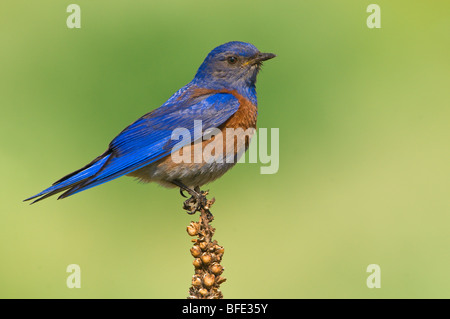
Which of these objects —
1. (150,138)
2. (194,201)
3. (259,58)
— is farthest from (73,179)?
(259,58)

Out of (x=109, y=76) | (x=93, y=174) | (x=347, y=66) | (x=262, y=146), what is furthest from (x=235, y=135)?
(x=347, y=66)

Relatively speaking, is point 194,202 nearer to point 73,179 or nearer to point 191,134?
point 191,134

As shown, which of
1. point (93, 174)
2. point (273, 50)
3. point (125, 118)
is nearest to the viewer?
point (93, 174)

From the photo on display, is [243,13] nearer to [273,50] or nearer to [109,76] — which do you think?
[273,50]

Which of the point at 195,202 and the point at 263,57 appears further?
the point at 263,57

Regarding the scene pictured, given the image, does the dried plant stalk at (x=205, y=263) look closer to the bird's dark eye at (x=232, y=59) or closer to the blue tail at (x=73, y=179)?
the blue tail at (x=73, y=179)

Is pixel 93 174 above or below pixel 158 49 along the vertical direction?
below

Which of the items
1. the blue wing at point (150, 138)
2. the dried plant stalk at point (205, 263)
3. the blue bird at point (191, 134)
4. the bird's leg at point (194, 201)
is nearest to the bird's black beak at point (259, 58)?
the blue bird at point (191, 134)

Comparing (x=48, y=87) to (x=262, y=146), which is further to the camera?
(x=48, y=87)
